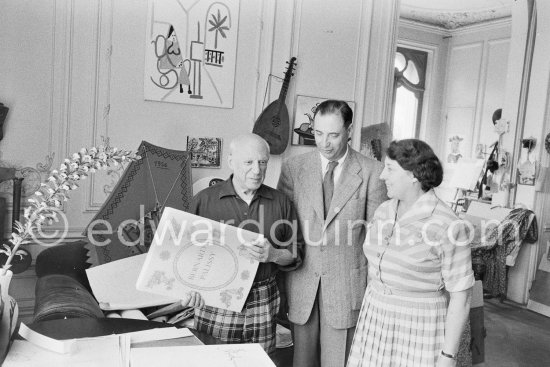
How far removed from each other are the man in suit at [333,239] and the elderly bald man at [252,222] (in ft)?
0.42

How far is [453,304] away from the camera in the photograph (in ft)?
6.20

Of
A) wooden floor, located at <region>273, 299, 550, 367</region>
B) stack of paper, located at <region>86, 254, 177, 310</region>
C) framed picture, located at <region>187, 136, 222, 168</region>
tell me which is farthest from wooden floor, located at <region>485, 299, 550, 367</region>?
stack of paper, located at <region>86, 254, 177, 310</region>

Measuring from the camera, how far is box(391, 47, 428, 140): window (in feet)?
28.0

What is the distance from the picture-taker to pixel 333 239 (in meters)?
2.27

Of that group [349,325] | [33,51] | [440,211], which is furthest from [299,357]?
[33,51]

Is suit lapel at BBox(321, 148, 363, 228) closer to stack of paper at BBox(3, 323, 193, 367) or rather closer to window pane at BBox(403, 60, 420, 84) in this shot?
stack of paper at BBox(3, 323, 193, 367)

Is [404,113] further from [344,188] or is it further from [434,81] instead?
[344,188]

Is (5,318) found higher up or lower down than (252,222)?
Result: lower down

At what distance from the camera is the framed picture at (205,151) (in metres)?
3.57

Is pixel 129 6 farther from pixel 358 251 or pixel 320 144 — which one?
pixel 358 251

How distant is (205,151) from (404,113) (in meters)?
5.89

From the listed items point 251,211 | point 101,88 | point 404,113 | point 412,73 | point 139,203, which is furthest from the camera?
point 404,113

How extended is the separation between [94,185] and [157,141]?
491mm

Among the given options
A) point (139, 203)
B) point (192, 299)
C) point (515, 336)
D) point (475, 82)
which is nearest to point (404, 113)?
point (475, 82)
